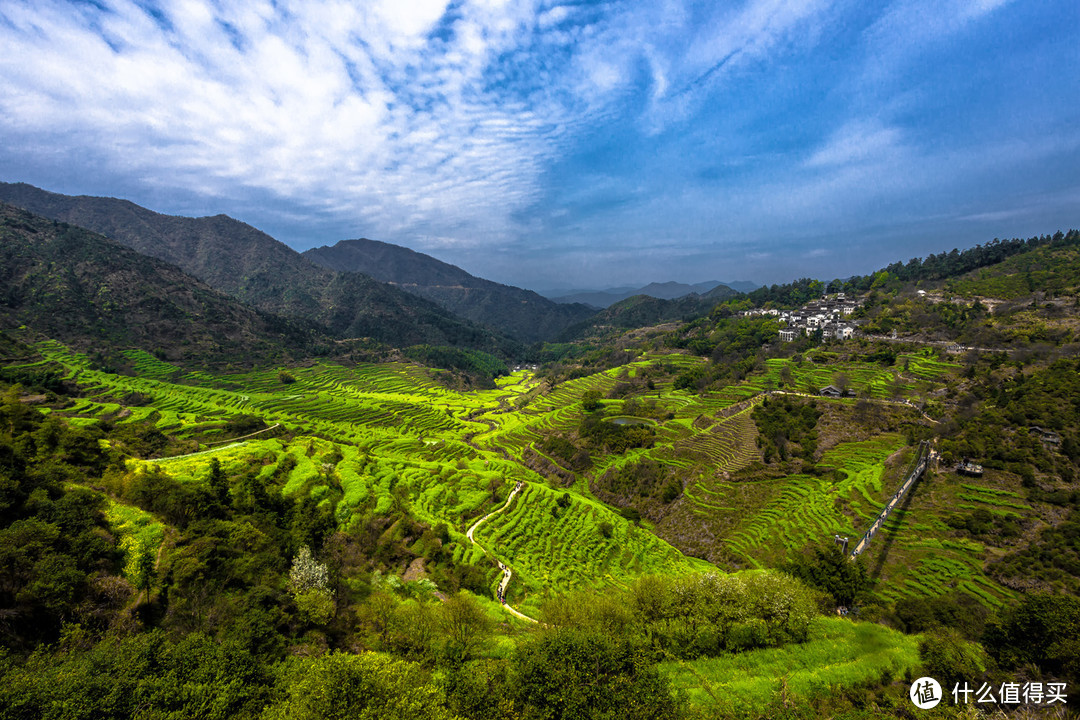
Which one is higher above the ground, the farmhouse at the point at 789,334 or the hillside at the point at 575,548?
the farmhouse at the point at 789,334

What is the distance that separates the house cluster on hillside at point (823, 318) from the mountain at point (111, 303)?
154182 mm

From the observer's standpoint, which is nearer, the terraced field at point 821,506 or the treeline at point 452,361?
the terraced field at point 821,506

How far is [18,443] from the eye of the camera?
20672 mm

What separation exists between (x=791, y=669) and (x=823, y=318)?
118 metres

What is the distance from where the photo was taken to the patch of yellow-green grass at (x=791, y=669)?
17781 millimetres

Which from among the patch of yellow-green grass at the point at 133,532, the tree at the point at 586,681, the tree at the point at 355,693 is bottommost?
the tree at the point at 586,681

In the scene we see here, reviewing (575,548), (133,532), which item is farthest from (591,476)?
(133,532)

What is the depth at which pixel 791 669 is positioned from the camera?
19.8 m

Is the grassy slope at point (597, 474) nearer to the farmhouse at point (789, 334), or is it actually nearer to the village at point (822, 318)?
the farmhouse at point (789, 334)

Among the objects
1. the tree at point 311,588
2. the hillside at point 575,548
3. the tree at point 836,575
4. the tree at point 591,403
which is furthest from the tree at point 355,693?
the tree at point 591,403

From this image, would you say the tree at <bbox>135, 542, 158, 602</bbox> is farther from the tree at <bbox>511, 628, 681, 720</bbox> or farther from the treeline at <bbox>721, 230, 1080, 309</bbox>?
the treeline at <bbox>721, 230, 1080, 309</bbox>

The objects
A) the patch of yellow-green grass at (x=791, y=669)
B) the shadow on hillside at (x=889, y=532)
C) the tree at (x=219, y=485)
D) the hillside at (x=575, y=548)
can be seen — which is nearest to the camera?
the hillside at (x=575, y=548)

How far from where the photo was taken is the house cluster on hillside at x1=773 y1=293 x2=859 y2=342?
96631 millimetres

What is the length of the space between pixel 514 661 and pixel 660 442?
171ft
